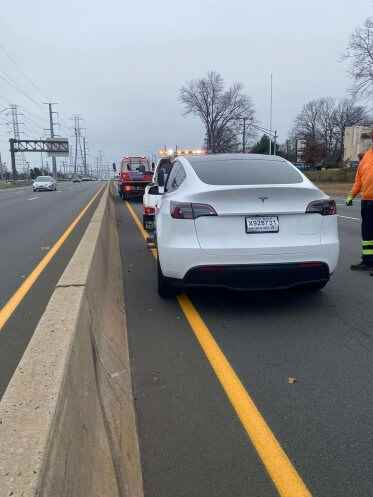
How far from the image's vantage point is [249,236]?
4.65 meters

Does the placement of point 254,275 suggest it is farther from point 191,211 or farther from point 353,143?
point 353,143

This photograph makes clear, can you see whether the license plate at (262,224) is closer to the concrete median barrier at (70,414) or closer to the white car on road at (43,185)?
the concrete median barrier at (70,414)

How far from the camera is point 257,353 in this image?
3.98m

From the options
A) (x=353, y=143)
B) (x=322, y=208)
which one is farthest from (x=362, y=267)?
(x=353, y=143)

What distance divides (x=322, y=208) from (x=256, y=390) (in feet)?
7.56

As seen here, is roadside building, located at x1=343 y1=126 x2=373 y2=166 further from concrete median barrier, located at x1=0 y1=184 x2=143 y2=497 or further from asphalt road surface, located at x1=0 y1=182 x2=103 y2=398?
concrete median barrier, located at x1=0 y1=184 x2=143 y2=497

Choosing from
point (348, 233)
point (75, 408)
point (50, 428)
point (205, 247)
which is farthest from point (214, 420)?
point (348, 233)

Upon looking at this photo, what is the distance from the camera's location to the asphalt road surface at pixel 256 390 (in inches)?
96.2

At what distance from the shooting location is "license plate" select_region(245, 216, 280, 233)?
4.66 meters

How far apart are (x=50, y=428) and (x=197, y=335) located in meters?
2.70

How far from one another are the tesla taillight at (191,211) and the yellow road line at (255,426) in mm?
1161

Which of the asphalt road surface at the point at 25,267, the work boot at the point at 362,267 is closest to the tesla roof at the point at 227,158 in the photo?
the work boot at the point at 362,267

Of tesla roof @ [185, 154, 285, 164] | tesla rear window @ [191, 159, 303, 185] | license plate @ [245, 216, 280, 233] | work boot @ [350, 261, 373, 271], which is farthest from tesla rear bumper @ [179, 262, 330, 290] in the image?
work boot @ [350, 261, 373, 271]

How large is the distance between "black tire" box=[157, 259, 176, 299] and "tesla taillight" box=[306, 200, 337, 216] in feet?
5.81
